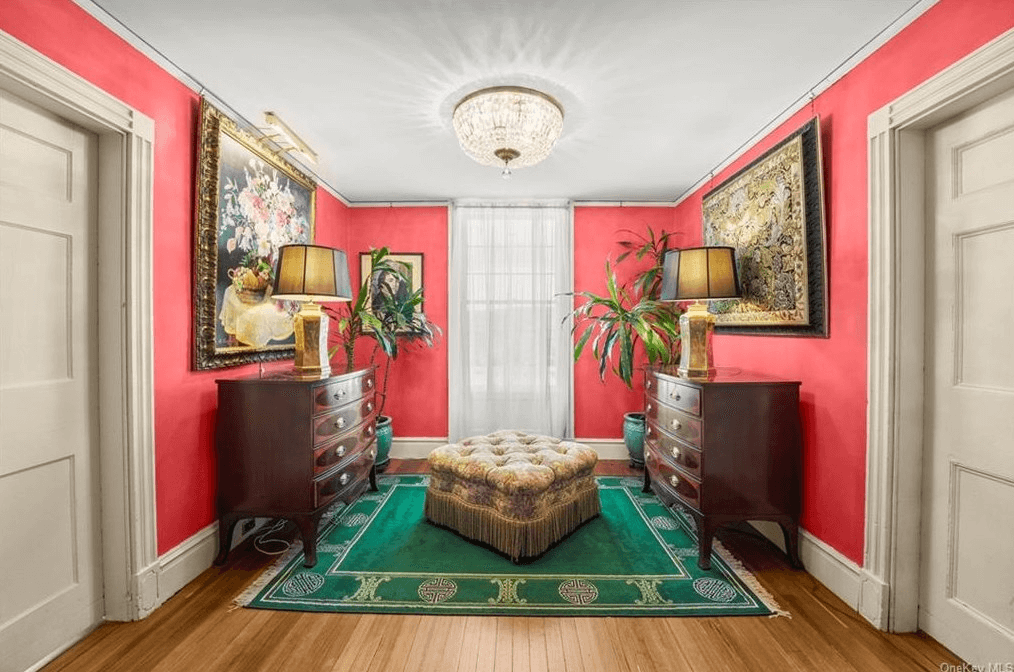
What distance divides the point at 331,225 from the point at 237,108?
1.42m

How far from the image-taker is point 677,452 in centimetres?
239

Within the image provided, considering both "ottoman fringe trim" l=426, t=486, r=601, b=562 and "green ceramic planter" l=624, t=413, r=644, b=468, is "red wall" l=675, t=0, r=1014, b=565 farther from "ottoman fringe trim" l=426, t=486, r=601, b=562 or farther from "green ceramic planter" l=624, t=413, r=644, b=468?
"green ceramic planter" l=624, t=413, r=644, b=468

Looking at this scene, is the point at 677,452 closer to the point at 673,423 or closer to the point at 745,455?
the point at 673,423

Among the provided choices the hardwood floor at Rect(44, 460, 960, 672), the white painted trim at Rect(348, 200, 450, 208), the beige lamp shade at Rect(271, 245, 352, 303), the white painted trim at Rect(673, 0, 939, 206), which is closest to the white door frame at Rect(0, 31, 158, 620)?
the hardwood floor at Rect(44, 460, 960, 672)

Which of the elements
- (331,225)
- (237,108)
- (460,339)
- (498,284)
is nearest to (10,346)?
(237,108)

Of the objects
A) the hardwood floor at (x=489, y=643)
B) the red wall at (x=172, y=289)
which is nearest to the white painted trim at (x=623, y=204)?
the red wall at (x=172, y=289)

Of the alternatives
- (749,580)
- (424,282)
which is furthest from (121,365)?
(749,580)

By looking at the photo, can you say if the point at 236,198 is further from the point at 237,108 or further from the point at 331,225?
the point at 331,225

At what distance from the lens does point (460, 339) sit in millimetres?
4121

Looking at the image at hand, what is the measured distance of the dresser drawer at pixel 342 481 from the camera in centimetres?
223

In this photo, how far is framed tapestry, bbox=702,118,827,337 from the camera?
220 centimetres

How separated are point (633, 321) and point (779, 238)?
108 centimetres

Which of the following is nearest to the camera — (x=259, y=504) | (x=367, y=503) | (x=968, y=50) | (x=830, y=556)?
(x=968, y=50)

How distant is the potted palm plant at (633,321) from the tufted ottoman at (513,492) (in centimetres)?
79
